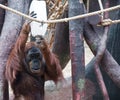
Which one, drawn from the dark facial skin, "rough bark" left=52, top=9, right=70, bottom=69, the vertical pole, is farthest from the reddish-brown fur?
"rough bark" left=52, top=9, right=70, bottom=69

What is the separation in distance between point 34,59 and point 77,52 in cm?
35

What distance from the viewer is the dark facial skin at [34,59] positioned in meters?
2.39

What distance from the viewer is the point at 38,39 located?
2.17m

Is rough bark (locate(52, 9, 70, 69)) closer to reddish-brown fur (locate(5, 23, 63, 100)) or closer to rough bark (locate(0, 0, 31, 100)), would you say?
reddish-brown fur (locate(5, 23, 63, 100))

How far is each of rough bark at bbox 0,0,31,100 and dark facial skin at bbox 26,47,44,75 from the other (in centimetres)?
19

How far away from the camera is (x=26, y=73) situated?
2.55 meters

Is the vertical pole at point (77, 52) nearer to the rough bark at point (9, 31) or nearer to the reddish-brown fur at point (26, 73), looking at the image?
the reddish-brown fur at point (26, 73)

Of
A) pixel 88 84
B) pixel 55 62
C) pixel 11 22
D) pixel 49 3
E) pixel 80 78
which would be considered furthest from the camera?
pixel 49 3

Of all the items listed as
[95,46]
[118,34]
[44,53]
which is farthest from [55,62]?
[118,34]

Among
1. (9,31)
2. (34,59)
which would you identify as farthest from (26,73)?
(9,31)

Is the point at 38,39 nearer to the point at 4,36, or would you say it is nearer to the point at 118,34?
the point at 4,36

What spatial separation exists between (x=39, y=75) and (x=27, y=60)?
17 cm

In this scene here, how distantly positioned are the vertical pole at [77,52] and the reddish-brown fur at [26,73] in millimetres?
Answer: 173

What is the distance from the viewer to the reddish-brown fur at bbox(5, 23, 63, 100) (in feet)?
7.32
